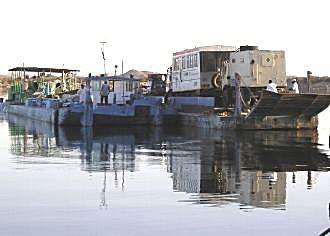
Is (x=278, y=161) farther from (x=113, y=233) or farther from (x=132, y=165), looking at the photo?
(x=113, y=233)

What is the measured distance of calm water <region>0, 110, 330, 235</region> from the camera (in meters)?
9.93

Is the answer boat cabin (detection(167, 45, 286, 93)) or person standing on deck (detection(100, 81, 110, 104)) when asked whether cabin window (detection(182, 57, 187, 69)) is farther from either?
person standing on deck (detection(100, 81, 110, 104))

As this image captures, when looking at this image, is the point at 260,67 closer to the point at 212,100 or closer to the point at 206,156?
the point at 212,100

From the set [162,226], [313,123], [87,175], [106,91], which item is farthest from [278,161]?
[106,91]

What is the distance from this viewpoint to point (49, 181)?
48.1 feet

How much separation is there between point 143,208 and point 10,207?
6.92 feet

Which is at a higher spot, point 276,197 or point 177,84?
point 177,84

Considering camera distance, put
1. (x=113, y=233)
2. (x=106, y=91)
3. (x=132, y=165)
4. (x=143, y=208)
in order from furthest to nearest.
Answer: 1. (x=106, y=91)
2. (x=132, y=165)
3. (x=143, y=208)
4. (x=113, y=233)

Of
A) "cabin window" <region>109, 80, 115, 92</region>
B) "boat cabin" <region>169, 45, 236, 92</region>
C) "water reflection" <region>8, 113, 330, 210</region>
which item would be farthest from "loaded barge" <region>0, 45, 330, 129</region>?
"water reflection" <region>8, 113, 330, 210</region>

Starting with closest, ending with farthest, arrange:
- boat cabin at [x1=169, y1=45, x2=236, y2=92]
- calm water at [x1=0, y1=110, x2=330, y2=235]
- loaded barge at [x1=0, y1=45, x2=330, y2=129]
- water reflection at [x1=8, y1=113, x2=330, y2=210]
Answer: calm water at [x1=0, y1=110, x2=330, y2=235] < water reflection at [x1=8, y1=113, x2=330, y2=210] < loaded barge at [x1=0, y1=45, x2=330, y2=129] < boat cabin at [x1=169, y1=45, x2=236, y2=92]

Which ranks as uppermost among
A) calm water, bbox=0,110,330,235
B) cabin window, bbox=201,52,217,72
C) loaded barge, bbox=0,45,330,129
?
cabin window, bbox=201,52,217,72

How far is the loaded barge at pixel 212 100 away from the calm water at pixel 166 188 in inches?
167

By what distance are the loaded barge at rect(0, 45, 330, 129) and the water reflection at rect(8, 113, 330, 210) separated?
0.91 m

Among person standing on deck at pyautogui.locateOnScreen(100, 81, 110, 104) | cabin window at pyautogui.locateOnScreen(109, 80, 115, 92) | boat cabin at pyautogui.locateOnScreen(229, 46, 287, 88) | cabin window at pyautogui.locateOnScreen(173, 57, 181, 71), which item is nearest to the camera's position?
boat cabin at pyautogui.locateOnScreen(229, 46, 287, 88)
